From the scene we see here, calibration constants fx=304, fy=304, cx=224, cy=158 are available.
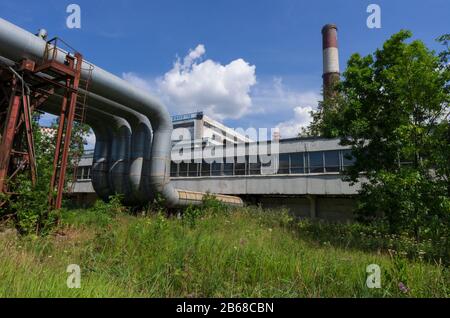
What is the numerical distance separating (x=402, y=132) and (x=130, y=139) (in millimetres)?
12331

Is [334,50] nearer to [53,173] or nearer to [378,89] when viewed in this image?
[378,89]

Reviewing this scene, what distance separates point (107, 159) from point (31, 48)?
26.9 feet

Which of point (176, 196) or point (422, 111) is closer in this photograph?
point (422, 111)

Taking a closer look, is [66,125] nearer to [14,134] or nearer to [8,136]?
[14,134]

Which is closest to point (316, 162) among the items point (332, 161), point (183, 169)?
point (332, 161)

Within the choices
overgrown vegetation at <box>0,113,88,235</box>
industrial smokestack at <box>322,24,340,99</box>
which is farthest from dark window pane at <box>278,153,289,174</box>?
overgrown vegetation at <box>0,113,88,235</box>

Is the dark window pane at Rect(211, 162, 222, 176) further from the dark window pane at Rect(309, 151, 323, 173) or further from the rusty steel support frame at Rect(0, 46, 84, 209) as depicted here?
the rusty steel support frame at Rect(0, 46, 84, 209)

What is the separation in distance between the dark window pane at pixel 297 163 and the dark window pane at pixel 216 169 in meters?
5.98

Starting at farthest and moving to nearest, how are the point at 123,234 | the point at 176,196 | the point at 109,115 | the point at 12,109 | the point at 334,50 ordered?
1. the point at 334,50
2. the point at 176,196
3. the point at 109,115
4. the point at 12,109
5. the point at 123,234

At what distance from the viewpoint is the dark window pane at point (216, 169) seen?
25.7 m

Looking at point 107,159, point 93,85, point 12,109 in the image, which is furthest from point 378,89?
point 107,159

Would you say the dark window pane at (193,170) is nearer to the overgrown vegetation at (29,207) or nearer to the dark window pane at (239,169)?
the dark window pane at (239,169)

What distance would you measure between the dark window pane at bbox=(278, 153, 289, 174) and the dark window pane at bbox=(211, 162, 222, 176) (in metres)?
5.05
